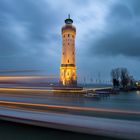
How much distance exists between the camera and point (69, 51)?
75062 mm

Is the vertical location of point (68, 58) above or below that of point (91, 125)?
above

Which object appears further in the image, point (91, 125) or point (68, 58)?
point (68, 58)

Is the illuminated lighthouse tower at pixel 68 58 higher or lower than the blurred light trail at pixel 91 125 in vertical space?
higher

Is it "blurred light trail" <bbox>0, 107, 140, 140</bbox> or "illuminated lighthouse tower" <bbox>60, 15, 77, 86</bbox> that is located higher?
"illuminated lighthouse tower" <bbox>60, 15, 77, 86</bbox>

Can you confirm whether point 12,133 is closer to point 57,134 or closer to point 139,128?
point 57,134

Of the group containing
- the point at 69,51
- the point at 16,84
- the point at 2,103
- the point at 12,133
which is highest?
the point at 69,51

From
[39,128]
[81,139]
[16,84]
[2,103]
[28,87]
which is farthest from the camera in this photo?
[28,87]

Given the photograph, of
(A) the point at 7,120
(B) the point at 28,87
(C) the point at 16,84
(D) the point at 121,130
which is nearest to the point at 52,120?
(A) the point at 7,120

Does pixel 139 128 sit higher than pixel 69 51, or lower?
lower

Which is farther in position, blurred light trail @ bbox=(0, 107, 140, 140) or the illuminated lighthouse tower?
the illuminated lighthouse tower

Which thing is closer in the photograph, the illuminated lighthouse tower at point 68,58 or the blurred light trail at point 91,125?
the blurred light trail at point 91,125

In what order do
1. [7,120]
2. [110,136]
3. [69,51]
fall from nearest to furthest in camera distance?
[110,136] < [7,120] < [69,51]

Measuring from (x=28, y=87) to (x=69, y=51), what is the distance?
67.9m

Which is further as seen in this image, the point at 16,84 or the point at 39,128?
the point at 16,84
